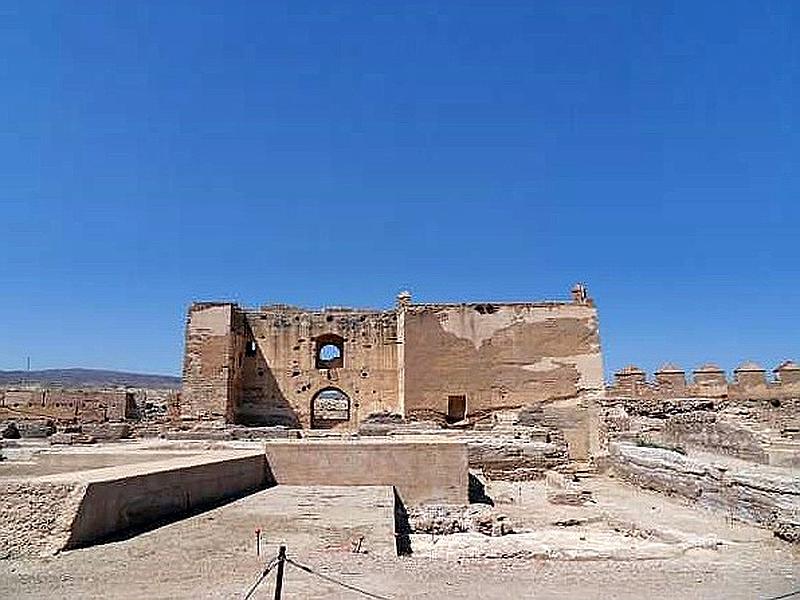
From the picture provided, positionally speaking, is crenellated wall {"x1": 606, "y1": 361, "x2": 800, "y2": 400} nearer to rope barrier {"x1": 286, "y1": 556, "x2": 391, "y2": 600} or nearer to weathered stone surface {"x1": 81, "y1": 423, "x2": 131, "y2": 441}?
weathered stone surface {"x1": 81, "y1": 423, "x2": 131, "y2": 441}

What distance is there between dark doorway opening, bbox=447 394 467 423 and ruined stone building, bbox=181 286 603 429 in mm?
33

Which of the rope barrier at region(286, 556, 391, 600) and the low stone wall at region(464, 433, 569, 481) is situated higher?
the rope barrier at region(286, 556, 391, 600)

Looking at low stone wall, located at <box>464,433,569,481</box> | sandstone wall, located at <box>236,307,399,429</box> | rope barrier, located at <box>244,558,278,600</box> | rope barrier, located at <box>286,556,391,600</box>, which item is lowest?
low stone wall, located at <box>464,433,569,481</box>

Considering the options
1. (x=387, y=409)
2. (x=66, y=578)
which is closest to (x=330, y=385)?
(x=387, y=409)

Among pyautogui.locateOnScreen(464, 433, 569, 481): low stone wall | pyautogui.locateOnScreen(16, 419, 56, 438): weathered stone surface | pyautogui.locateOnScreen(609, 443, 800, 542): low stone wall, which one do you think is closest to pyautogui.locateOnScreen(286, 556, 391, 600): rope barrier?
pyautogui.locateOnScreen(609, 443, 800, 542): low stone wall

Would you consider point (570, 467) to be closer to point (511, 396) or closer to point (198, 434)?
point (511, 396)

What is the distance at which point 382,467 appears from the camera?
977 centimetres

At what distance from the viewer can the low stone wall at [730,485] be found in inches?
289

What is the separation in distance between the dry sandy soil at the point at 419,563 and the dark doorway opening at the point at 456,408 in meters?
11.9

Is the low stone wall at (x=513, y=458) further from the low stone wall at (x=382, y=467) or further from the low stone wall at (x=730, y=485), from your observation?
the low stone wall at (x=382, y=467)

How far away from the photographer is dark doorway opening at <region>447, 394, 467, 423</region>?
66.5 ft

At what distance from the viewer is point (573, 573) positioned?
5.06 m

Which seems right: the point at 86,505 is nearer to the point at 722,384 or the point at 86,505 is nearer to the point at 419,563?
the point at 419,563

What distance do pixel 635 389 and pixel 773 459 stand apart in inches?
432
